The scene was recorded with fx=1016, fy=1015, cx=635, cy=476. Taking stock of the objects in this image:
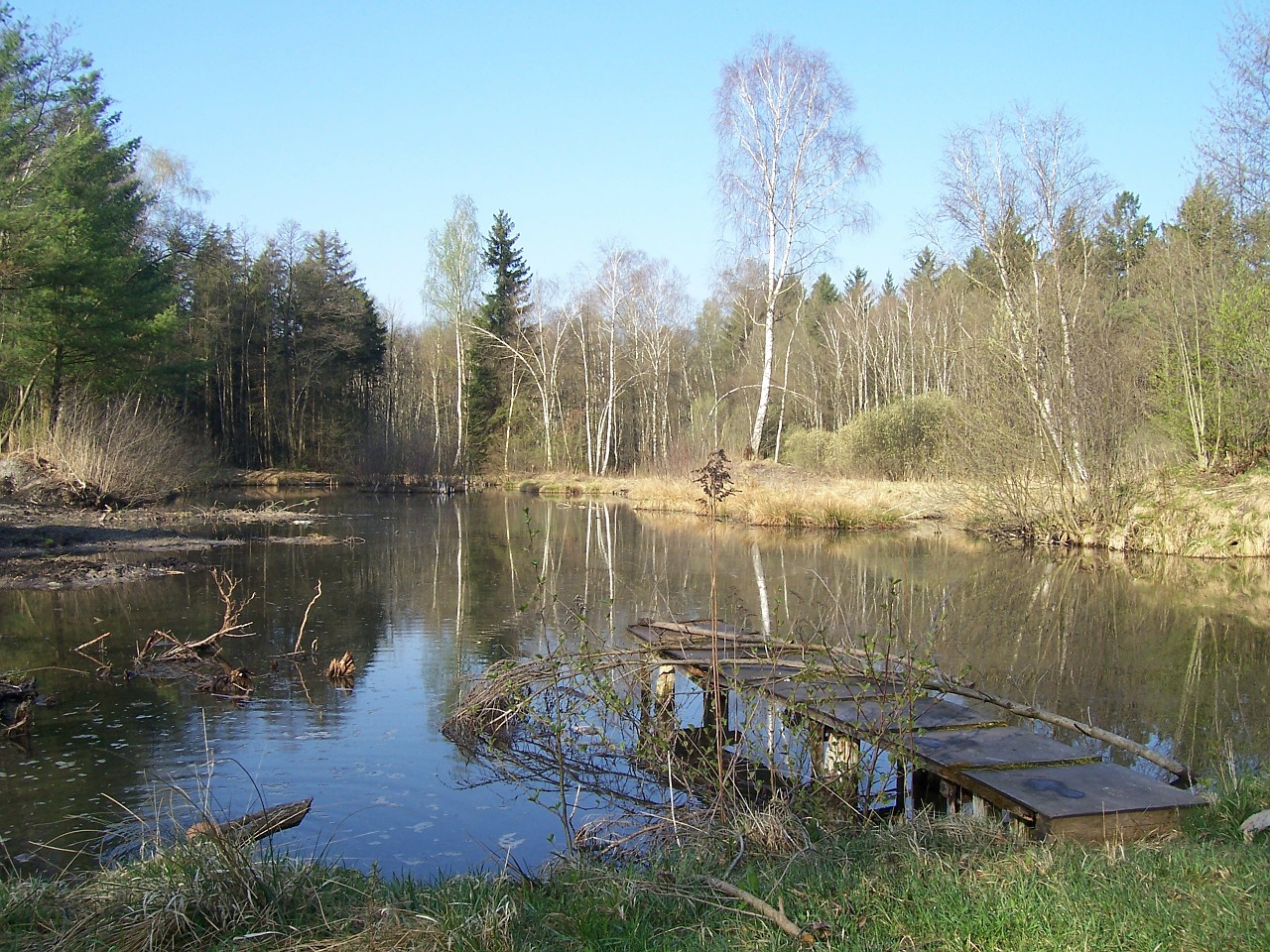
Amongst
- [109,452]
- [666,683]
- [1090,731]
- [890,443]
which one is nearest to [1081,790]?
[1090,731]

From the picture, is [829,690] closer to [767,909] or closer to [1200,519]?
[767,909]

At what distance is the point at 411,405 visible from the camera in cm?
5416

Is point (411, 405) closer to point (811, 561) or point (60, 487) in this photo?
point (60, 487)

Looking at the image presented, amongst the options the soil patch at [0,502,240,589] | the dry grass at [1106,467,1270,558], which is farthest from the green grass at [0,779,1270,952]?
the dry grass at [1106,467,1270,558]

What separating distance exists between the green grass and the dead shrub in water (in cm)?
2099

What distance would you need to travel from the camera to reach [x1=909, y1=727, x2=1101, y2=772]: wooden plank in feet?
18.6

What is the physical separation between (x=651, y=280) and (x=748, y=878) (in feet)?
144

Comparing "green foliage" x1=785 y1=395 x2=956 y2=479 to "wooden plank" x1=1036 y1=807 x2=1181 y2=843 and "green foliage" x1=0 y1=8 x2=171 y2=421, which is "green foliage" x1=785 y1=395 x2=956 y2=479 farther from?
"wooden plank" x1=1036 y1=807 x2=1181 y2=843

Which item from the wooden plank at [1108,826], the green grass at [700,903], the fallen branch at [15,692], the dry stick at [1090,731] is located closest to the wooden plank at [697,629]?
the dry stick at [1090,731]

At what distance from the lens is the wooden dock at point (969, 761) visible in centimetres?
487

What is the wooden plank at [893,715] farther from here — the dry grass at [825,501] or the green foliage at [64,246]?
the green foliage at [64,246]

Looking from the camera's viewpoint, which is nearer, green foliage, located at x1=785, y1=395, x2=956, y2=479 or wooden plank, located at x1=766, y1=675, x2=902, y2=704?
wooden plank, located at x1=766, y1=675, x2=902, y2=704

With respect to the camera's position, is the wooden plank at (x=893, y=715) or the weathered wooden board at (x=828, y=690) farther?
the weathered wooden board at (x=828, y=690)

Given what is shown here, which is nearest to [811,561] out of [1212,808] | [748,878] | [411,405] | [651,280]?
[1212,808]
